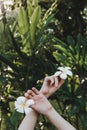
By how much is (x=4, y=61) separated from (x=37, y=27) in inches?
12.6

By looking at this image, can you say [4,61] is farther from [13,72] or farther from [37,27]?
[37,27]

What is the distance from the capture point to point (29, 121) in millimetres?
1190

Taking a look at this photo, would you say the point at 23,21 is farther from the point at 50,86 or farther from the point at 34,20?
the point at 50,86

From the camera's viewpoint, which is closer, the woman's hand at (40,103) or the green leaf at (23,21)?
the woman's hand at (40,103)

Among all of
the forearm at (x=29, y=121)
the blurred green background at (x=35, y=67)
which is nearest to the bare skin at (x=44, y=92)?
the forearm at (x=29, y=121)

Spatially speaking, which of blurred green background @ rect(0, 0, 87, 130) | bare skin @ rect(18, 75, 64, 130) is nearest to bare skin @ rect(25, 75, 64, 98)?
bare skin @ rect(18, 75, 64, 130)

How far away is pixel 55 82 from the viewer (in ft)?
4.16

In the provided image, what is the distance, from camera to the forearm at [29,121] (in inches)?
46.3

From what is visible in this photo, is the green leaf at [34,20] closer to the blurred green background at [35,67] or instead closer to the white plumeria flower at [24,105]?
the blurred green background at [35,67]

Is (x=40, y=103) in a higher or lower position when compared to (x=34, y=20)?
lower

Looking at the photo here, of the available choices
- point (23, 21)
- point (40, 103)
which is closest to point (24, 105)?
point (40, 103)

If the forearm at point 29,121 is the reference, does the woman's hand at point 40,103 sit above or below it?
above

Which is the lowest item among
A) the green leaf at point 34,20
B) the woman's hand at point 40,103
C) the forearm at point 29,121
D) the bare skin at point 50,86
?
the forearm at point 29,121

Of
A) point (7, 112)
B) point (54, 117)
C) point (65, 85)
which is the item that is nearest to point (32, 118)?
point (54, 117)
